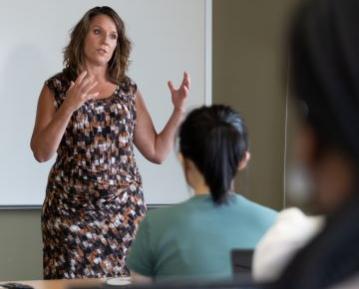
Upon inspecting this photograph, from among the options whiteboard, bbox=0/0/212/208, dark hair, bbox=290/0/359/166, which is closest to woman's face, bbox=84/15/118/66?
whiteboard, bbox=0/0/212/208

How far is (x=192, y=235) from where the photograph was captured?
172cm

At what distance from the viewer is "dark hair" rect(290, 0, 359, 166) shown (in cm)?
44

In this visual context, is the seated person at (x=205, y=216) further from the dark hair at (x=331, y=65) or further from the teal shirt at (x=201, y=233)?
the dark hair at (x=331, y=65)

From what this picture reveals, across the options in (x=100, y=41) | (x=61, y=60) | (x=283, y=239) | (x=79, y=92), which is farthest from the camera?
(x=61, y=60)

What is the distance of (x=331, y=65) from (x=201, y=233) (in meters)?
1.29

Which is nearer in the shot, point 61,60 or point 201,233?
point 201,233

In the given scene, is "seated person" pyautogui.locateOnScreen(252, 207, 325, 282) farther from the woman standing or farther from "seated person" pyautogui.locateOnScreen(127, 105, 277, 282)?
the woman standing

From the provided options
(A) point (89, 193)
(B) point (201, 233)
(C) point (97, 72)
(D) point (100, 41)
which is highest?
(D) point (100, 41)

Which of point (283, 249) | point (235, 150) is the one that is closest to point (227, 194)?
point (235, 150)

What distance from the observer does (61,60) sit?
12.9 ft

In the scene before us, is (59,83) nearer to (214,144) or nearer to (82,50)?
(82,50)

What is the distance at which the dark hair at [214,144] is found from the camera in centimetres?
182

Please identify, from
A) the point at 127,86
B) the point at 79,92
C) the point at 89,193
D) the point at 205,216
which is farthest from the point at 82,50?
the point at 205,216

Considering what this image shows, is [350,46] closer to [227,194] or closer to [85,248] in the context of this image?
[227,194]
